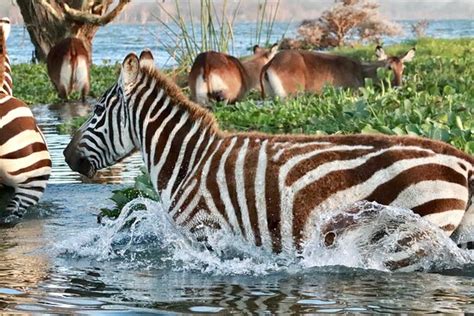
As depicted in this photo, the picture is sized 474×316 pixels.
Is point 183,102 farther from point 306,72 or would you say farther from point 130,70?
point 306,72

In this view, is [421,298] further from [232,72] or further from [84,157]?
[232,72]

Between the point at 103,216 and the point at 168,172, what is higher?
the point at 168,172

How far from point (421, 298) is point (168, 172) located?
212 cm

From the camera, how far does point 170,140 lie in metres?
7.76

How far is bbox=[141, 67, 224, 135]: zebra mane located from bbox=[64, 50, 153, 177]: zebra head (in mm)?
103

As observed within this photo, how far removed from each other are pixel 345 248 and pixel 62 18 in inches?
937

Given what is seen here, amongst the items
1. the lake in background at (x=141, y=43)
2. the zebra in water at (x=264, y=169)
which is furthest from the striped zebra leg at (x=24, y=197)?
the lake in background at (x=141, y=43)

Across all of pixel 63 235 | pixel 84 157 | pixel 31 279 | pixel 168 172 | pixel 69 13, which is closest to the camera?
pixel 31 279

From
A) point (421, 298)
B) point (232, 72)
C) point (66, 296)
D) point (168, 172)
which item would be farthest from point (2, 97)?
point (232, 72)

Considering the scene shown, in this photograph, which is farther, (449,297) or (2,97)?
(2,97)

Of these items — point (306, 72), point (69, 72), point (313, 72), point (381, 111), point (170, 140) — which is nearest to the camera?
point (170, 140)

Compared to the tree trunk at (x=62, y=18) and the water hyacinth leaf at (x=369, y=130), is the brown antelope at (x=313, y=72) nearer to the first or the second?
the tree trunk at (x=62, y=18)

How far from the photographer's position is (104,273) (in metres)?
7.45

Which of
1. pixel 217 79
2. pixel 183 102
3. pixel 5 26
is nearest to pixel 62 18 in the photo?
pixel 217 79
